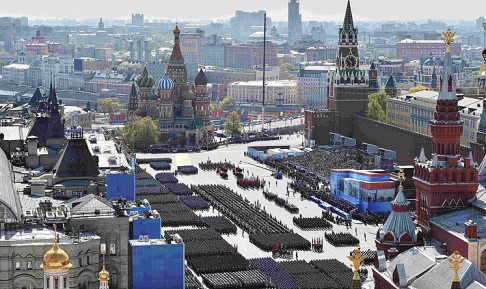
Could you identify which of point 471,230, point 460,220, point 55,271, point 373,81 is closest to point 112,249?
point 471,230

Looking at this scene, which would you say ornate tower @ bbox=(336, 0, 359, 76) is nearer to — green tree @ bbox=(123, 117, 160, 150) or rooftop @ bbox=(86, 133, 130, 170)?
green tree @ bbox=(123, 117, 160, 150)

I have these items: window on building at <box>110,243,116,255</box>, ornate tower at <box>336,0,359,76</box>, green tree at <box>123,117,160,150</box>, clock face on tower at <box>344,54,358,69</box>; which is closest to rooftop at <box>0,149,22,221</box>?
window on building at <box>110,243,116,255</box>

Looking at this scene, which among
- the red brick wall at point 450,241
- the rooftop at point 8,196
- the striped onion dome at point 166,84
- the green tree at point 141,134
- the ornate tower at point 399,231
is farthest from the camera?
the striped onion dome at point 166,84

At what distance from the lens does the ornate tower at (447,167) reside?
71.4 m

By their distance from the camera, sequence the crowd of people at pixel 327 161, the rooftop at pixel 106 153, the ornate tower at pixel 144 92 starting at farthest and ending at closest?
the ornate tower at pixel 144 92 → the crowd of people at pixel 327 161 → the rooftop at pixel 106 153

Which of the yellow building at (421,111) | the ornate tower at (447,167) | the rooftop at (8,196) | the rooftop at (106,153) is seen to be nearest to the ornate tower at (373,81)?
the yellow building at (421,111)

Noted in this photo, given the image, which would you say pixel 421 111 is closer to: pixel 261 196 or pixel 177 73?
pixel 261 196

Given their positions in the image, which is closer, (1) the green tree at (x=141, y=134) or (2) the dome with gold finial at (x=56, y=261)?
(2) the dome with gold finial at (x=56, y=261)

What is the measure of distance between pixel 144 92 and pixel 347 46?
1385 inches

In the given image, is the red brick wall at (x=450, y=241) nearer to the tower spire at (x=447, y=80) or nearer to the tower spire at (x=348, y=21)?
the tower spire at (x=447, y=80)

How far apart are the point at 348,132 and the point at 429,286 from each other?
300 feet

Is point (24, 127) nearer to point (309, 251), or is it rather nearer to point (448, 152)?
point (309, 251)

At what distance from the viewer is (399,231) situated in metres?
67.4

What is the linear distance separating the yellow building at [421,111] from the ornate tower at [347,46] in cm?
870
